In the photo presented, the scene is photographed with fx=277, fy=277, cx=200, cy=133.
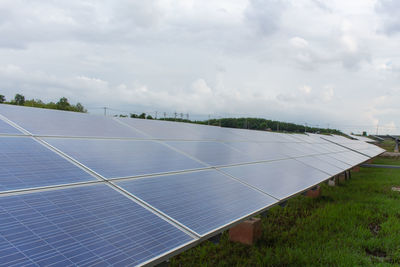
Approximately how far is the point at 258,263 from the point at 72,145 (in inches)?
162

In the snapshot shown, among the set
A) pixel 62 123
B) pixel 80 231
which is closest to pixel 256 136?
pixel 62 123

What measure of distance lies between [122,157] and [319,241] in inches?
191

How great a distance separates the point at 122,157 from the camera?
4.75 metres

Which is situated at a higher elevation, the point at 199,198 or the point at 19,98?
the point at 19,98

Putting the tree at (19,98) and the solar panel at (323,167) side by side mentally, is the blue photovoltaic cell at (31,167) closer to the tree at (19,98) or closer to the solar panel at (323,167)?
the solar panel at (323,167)

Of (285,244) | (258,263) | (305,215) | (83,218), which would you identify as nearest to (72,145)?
(83,218)

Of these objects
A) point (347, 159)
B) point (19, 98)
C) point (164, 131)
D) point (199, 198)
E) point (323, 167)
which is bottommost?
point (347, 159)

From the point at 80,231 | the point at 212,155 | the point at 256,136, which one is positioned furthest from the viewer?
the point at 256,136

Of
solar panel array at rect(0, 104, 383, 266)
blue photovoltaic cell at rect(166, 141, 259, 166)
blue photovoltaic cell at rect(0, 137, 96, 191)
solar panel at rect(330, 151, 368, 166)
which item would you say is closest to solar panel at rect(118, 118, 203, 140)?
blue photovoltaic cell at rect(166, 141, 259, 166)

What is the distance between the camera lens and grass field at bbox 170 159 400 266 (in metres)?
5.53

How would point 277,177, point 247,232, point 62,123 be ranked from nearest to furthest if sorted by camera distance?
point 62,123, point 277,177, point 247,232

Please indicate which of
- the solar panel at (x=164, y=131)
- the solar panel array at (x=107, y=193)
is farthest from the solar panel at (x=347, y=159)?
the solar panel array at (x=107, y=193)

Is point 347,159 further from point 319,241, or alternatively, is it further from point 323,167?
point 319,241

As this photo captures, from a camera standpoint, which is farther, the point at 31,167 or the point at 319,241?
the point at 319,241
